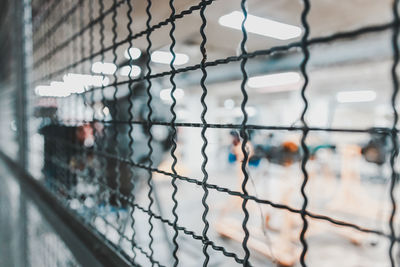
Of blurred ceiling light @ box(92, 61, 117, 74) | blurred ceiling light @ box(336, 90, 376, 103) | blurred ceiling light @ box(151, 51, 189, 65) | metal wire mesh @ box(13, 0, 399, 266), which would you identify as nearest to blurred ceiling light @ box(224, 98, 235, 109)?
blurred ceiling light @ box(336, 90, 376, 103)

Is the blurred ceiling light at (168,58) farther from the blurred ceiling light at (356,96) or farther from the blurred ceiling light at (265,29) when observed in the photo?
the blurred ceiling light at (356,96)

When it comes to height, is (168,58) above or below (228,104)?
below

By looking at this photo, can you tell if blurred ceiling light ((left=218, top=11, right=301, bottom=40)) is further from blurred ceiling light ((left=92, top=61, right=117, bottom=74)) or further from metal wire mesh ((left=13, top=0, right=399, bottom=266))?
blurred ceiling light ((left=92, top=61, right=117, bottom=74))

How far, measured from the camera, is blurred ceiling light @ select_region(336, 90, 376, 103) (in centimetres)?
827

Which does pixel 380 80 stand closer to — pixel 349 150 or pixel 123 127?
pixel 349 150

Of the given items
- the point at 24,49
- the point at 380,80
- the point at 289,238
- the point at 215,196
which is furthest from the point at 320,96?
the point at 24,49

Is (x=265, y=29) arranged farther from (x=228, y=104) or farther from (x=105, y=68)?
(x=228, y=104)

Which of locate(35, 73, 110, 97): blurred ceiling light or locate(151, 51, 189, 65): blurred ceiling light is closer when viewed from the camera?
locate(151, 51, 189, 65): blurred ceiling light

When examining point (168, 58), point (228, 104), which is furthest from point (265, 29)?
point (228, 104)

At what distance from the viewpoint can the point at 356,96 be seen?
28.2 ft

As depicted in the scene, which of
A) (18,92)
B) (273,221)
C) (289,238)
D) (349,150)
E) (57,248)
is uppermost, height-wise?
(18,92)

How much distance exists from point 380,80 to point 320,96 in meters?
1.72

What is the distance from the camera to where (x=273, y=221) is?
3395 millimetres

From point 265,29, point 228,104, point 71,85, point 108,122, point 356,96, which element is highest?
point 356,96
